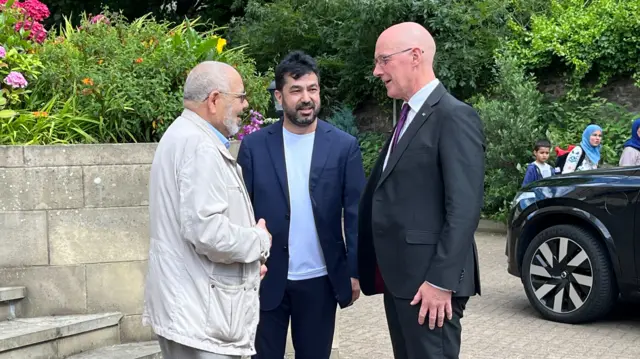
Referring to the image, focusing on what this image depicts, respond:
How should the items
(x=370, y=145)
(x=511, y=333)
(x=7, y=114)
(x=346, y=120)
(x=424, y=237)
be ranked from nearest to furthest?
(x=424, y=237), (x=7, y=114), (x=511, y=333), (x=370, y=145), (x=346, y=120)

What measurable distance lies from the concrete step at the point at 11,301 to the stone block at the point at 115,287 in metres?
0.41

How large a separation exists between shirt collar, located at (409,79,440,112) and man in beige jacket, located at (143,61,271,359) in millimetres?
793

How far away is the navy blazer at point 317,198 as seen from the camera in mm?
4234

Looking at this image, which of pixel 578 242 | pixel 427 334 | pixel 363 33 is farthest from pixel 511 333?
pixel 363 33

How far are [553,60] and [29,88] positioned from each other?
11.6 m

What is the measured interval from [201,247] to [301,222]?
43.7 inches

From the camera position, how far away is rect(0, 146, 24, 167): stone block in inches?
209

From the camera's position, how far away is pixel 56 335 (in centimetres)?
509

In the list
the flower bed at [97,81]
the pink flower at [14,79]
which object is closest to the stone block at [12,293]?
the flower bed at [97,81]

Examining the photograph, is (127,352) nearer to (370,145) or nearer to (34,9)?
(34,9)

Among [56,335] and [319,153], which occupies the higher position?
[319,153]

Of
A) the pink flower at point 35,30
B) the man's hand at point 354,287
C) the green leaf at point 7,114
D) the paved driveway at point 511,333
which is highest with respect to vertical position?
the pink flower at point 35,30

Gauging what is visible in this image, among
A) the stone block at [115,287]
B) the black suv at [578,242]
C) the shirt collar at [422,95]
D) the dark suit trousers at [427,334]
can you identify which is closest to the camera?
the dark suit trousers at [427,334]

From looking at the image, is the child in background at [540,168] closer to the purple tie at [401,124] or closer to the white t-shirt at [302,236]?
the white t-shirt at [302,236]
